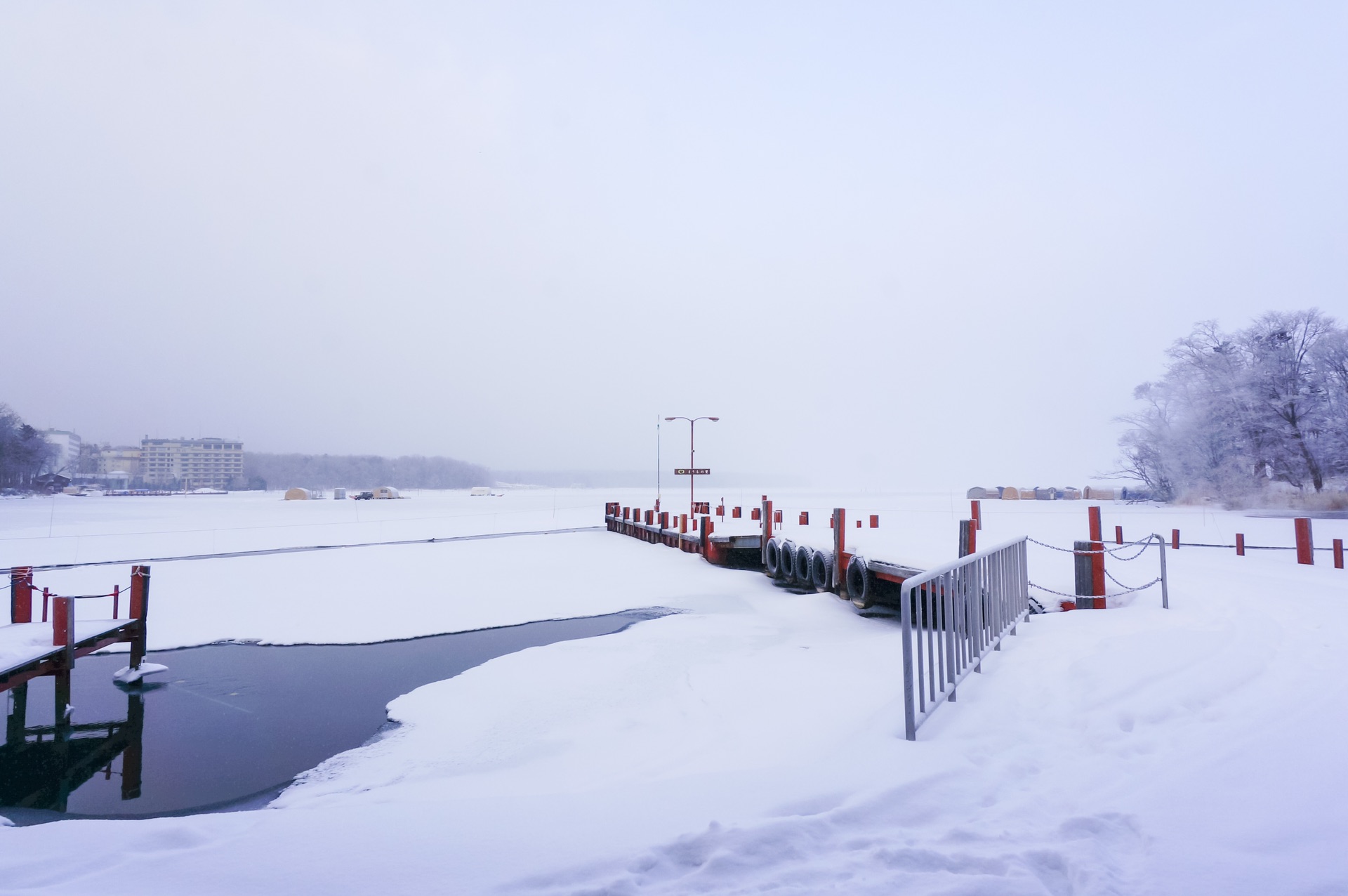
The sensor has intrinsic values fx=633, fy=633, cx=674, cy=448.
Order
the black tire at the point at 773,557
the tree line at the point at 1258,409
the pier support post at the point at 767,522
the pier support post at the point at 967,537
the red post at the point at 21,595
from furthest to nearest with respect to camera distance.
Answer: the tree line at the point at 1258,409 → the pier support post at the point at 767,522 → the black tire at the point at 773,557 → the pier support post at the point at 967,537 → the red post at the point at 21,595

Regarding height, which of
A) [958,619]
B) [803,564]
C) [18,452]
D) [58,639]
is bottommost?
[803,564]

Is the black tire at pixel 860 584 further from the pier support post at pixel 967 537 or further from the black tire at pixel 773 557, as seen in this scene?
the black tire at pixel 773 557

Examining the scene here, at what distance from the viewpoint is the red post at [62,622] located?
713 centimetres

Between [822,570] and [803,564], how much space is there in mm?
871

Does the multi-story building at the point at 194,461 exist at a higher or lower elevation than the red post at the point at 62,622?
higher

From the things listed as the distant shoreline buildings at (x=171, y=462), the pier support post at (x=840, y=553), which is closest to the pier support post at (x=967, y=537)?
the pier support post at (x=840, y=553)

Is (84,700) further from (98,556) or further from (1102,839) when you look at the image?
(98,556)

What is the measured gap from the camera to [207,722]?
23.0 ft

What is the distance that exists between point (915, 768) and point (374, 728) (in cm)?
558

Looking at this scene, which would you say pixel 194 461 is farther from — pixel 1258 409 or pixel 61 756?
pixel 1258 409

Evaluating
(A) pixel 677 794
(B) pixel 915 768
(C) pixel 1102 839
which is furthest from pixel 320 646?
(C) pixel 1102 839

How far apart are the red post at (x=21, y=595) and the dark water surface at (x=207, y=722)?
943mm

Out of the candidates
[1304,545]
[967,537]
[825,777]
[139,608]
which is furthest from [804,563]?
[139,608]

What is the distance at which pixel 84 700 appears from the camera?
7.76 meters
